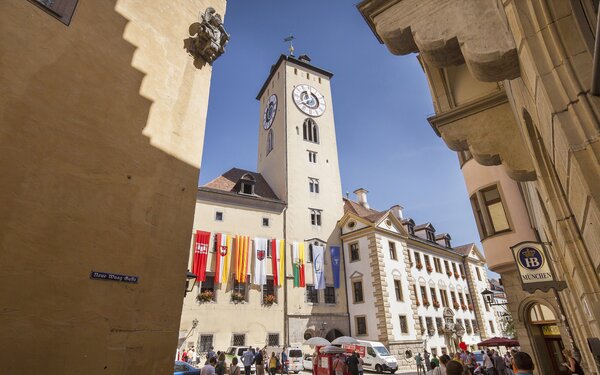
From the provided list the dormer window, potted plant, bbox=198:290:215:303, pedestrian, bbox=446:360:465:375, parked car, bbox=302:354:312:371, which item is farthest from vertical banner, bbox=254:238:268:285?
pedestrian, bbox=446:360:465:375

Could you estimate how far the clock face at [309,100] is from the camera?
36625mm

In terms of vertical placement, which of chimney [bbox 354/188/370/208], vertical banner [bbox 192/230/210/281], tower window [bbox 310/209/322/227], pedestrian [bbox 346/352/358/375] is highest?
chimney [bbox 354/188/370/208]

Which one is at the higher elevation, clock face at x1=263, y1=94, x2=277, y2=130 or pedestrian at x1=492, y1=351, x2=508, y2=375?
clock face at x1=263, y1=94, x2=277, y2=130

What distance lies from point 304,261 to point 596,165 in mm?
27000

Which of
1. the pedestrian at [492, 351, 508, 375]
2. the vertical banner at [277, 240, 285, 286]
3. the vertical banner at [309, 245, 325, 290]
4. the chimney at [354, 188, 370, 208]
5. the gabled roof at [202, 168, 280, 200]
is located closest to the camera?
the pedestrian at [492, 351, 508, 375]

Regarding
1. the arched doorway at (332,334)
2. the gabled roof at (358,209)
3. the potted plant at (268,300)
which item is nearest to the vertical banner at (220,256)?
the potted plant at (268,300)

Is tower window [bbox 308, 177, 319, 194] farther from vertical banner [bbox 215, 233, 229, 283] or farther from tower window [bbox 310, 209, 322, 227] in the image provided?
vertical banner [bbox 215, 233, 229, 283]

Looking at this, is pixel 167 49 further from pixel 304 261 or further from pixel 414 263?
pixel 414 263

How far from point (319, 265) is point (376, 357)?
8.74 meters

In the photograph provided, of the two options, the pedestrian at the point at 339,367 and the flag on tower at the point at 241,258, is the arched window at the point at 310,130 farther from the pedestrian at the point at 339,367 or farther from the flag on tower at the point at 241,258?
the pedestrian at the point at 339,367

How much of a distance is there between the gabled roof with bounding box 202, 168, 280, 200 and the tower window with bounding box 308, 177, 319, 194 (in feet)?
12.0

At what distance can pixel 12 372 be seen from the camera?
4027mm

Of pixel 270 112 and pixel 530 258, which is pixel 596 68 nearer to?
pixel 530 258

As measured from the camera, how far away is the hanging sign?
280 inches
